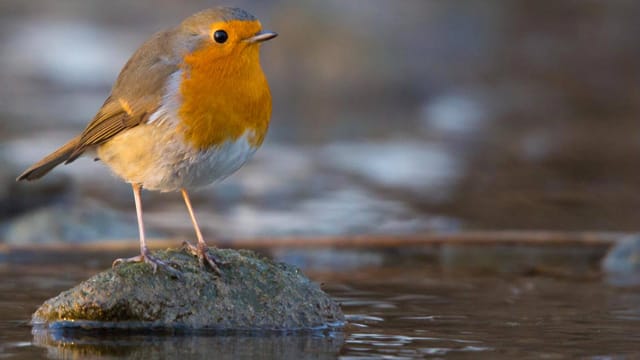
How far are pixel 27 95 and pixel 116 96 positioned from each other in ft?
34.9

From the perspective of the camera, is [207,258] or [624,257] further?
[624,257]

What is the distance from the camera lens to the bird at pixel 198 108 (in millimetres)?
5730

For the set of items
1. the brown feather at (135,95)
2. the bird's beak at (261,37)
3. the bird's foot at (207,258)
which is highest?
the bird's beak at (261,37)

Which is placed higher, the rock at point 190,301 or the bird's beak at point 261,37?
the bird's beak at point 261,37

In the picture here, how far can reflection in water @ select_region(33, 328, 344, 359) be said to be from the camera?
532 cm

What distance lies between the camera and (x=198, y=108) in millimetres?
5738

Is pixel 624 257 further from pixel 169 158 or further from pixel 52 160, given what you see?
pixel 52 160

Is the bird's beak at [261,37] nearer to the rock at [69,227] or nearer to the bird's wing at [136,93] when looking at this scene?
the bird's wing at [136,93]

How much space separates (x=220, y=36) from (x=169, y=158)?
0.56m

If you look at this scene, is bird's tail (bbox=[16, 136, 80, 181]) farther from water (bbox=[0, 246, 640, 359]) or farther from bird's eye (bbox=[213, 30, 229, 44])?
bird's eye (bbox=[213, 30, 229, 44])

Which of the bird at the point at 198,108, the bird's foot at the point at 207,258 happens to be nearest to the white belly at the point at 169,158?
the bird at the point at 198,108

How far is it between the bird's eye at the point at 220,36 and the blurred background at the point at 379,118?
3.04 meters

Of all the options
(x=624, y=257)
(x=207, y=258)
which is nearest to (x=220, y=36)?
(x=207, y=258)

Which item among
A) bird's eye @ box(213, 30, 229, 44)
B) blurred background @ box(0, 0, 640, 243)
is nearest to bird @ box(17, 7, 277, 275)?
bird's eye @ box(213, 30, 229, 44)
